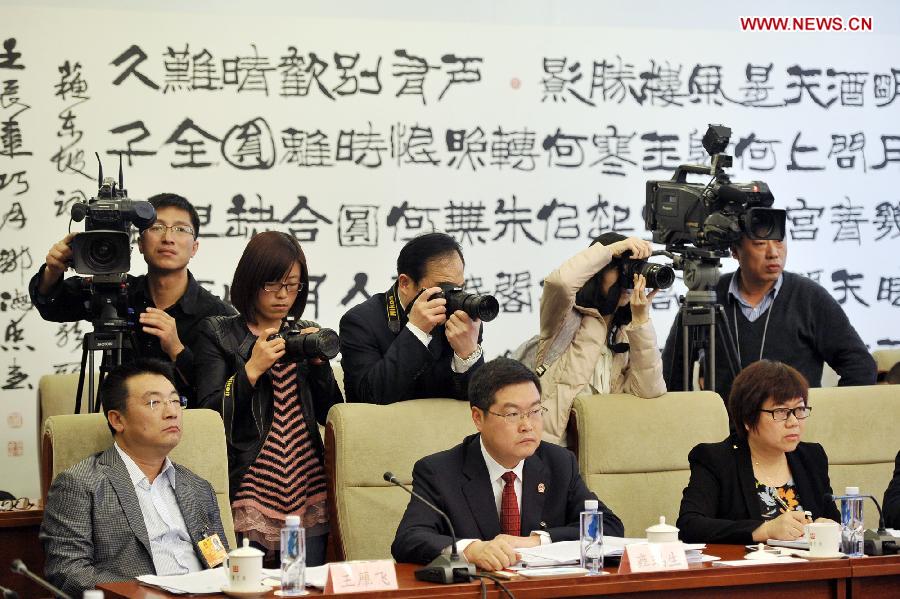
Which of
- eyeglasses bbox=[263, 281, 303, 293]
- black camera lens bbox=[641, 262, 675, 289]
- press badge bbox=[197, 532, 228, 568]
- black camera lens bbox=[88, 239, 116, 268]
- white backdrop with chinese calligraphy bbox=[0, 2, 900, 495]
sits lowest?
press badge bbox=[197, 532, 228, 568]

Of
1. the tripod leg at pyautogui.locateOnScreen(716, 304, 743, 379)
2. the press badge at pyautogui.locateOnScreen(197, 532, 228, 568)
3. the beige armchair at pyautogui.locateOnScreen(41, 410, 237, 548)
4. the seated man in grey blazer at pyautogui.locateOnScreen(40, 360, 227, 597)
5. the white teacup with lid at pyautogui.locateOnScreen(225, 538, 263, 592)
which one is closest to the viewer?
the white teacup with lid at pyautogui.locateOnScreen(225, 538, 263, 592)

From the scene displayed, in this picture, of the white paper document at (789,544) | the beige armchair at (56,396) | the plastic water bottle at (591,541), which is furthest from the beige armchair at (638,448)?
the beige armchair at (56,396)

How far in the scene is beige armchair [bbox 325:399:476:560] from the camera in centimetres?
326

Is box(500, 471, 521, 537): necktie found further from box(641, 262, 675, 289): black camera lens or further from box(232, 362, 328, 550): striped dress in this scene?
box(641, 262, 675, 289): black camera lens

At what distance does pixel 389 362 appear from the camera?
11.2 feet

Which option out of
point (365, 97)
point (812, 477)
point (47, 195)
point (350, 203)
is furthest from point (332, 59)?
point (812, 477)

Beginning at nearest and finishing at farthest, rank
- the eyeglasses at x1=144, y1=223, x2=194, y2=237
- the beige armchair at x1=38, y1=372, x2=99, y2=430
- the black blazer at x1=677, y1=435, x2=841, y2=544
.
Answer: the black blazer at x1=677, y1=435, x2=841, y2=544
the eyeglasses at x1=144, y1=223, x2=194, y2=237
the beige armchair at x1=38, y1=372, x2=99, y2=430

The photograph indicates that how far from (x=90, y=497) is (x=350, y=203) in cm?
206

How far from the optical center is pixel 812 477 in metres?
3.31

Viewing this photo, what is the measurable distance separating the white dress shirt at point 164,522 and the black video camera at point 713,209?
5.82 feet

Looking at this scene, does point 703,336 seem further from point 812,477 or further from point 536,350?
point 812,477

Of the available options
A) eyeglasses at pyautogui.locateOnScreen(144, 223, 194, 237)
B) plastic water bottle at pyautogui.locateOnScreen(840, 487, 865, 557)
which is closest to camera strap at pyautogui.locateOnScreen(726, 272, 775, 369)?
plastic water bottle at pyautogui.locateOnScreen(840, 487, 865, 557)

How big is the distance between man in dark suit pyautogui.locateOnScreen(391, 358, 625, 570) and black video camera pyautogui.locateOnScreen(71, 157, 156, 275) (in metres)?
0.98

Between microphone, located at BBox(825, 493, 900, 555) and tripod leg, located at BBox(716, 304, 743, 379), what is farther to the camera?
tripod leg, located at BBox(716, 304, 743, 379)
